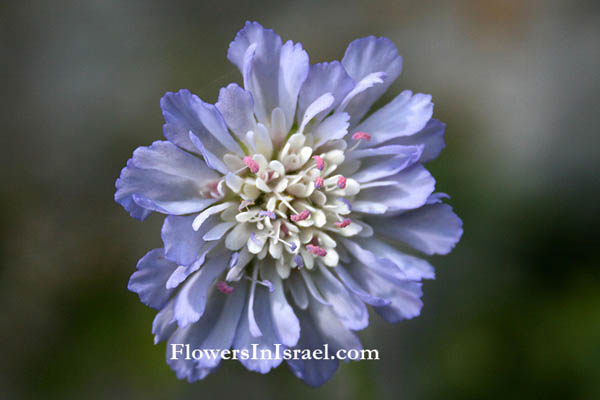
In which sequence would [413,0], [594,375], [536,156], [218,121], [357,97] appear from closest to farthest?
[218,121], [357,97], [594,375], [536,156], [413,0]

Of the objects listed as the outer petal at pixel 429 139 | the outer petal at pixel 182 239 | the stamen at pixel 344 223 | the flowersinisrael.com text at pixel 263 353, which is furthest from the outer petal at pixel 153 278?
the outer petal at pixel 429 139

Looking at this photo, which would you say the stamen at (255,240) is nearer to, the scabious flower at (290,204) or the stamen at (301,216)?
the scabious flower at (290,204)

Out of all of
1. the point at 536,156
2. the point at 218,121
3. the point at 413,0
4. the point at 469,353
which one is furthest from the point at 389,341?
the point at 413,0

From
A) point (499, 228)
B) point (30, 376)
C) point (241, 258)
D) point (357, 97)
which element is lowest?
point (30, 376)

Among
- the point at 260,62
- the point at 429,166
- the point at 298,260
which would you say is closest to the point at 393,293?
the point at 298,260

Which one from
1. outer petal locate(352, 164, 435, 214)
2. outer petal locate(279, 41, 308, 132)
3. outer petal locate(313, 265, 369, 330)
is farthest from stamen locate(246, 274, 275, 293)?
outer petal locate(279, 41, 308, 132)

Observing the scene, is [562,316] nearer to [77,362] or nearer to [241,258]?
[241,258]

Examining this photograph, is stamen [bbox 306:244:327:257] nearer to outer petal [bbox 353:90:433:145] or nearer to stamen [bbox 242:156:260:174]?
stamen [bbox 242:156:260:174]

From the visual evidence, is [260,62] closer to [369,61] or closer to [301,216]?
[369,61]
